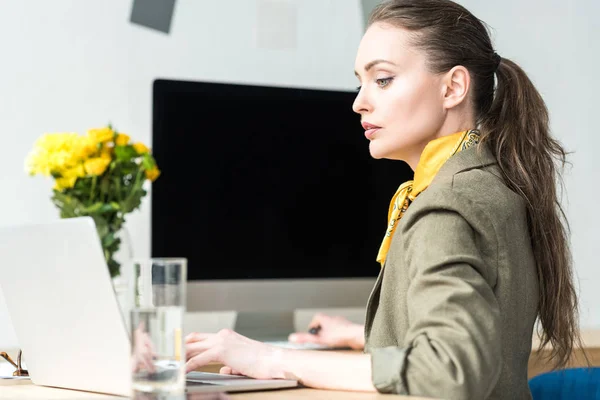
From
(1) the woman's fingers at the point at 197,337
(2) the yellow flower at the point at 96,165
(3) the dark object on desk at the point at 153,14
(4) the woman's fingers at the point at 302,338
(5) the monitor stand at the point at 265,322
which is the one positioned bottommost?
(5) the monitor stand at the point at 265,322

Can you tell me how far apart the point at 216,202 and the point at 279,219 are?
18 centimetres

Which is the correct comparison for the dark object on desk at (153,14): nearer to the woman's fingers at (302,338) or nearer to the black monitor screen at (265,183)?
the black monitor screen at (265,183)

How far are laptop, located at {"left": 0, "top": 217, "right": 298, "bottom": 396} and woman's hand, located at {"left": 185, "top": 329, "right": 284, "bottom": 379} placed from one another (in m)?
0.02

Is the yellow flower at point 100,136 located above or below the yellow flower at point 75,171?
above

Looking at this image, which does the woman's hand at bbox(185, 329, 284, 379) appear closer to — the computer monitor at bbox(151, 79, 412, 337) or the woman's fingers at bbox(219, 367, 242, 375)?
the woman's fingers at bbox(219, 367, 242, 375)

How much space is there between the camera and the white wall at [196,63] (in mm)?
2420

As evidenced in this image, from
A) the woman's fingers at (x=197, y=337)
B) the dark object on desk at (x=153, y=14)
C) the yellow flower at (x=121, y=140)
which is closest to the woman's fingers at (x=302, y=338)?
the yellow flower at (x=121, y=140)

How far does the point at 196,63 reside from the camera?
8.59 feet

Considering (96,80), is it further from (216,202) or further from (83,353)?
(83,353)

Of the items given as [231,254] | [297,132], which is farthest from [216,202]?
[297,132]

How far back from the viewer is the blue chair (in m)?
1.52

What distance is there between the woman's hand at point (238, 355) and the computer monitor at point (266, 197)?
110 centimetres

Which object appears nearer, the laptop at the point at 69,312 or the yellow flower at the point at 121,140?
the laptop at the point at 69,312

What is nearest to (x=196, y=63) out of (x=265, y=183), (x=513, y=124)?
(x=265, y=183)
